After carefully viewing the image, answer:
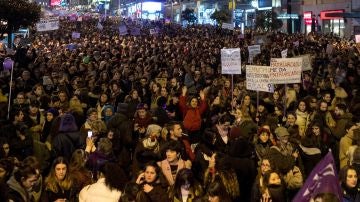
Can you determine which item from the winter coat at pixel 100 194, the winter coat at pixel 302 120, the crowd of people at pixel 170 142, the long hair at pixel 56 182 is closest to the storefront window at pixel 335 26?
the crowd of people at pixel 170 142

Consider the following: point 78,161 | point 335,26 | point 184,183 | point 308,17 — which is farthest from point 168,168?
point 308,17

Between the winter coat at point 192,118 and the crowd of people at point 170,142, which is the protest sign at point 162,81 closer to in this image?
the crowd of people at point 170,142

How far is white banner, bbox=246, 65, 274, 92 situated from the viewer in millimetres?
11709

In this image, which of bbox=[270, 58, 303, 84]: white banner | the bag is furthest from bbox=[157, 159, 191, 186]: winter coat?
bbox=[270, 58, 303, 84]: white banner

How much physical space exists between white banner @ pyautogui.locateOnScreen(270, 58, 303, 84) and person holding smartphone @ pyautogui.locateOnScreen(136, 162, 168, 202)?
Result: 5.76 m

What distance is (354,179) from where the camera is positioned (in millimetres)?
6238

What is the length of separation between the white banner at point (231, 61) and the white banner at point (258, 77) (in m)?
1.83

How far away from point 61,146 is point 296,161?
3.20m

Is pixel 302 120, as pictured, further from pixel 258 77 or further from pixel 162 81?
pixel 162 81

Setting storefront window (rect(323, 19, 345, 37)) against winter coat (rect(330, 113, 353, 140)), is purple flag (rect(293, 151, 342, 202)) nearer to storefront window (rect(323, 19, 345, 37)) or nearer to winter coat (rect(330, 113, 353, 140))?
winter coat (rect(330, 113, 353, 140))

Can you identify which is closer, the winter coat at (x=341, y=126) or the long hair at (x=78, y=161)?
the long hair at (x=78, y=161)

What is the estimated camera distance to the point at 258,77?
1179 cm

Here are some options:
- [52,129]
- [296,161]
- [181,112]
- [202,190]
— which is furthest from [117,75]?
[202,190]

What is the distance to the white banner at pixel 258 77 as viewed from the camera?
1171 cm
